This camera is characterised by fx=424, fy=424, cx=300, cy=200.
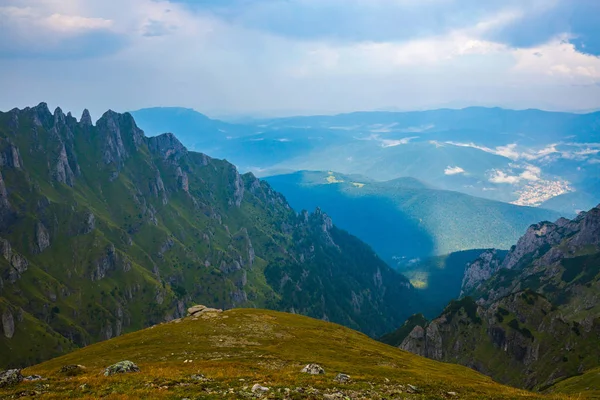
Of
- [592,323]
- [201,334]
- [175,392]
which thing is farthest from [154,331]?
[592,323]

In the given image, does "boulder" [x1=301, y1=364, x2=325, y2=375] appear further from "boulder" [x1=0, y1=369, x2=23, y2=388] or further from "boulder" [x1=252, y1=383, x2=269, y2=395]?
"boulder" [x1=0, y1=369, x2=23, y2=388]

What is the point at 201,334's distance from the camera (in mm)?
95625

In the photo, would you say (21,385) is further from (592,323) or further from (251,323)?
(592,323)

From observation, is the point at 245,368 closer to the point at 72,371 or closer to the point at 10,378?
the point at 72,371

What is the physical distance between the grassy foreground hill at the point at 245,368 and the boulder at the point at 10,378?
1712 millimetres

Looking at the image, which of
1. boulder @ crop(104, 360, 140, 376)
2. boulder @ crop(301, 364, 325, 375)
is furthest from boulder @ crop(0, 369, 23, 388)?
boulder @ crop(301, 364, 325, 375)

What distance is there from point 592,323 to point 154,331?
188179mm

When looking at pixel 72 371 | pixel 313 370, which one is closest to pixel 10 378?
pixel 72 371

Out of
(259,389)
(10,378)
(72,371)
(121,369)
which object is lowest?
(72,371)

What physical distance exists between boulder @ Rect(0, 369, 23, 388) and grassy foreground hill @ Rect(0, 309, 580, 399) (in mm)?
1712

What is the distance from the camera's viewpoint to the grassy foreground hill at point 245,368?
41.3 m

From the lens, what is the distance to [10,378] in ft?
143

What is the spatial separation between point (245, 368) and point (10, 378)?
27.0 metres

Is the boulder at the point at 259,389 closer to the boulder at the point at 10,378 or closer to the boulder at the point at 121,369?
the boulder at the point at 121,369
